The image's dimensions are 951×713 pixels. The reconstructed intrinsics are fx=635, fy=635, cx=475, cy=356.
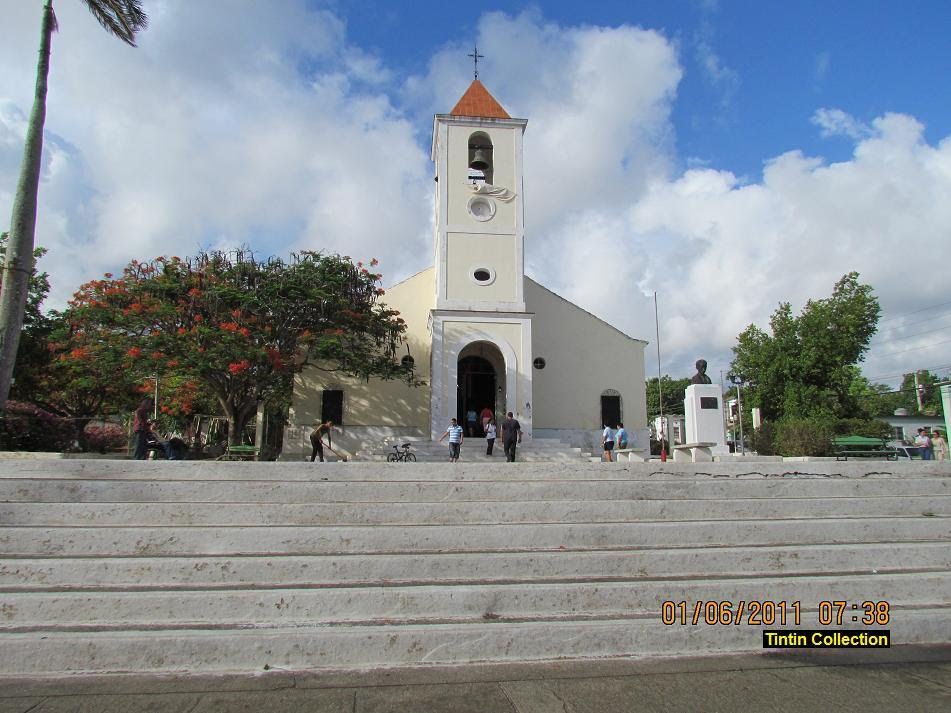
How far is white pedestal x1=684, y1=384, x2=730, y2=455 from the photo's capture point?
16.9m

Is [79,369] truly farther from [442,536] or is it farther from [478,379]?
[442,536]

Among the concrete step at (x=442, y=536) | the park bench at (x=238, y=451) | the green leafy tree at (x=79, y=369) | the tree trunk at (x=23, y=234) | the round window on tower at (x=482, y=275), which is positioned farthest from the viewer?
the round window on tower at (x=482, y=275)

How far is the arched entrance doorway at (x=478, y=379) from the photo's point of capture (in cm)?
2239

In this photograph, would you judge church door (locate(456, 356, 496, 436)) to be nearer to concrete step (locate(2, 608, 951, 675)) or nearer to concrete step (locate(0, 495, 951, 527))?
concrete step (locate(0, 495, 951, 527))

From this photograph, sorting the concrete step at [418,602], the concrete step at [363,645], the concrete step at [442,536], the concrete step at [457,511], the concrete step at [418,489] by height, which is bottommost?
the concrete step at [363,645]

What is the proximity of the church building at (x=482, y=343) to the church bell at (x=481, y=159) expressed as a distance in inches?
1.7

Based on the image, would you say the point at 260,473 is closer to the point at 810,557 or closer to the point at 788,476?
the point at 810,557

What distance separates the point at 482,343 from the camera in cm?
2192

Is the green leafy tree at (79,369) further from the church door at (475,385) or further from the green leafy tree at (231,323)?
the church door at (475,385)

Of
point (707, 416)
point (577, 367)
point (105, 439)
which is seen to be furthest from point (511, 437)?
point (105, 439)

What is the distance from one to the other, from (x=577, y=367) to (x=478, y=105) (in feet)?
34.4

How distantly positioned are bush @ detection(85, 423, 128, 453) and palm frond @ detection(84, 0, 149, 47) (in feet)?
42.4

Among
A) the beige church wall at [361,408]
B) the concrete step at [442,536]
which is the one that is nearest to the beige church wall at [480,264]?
the beige church wall at [361,408]

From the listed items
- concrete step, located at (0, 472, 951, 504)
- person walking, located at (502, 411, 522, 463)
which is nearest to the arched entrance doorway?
person walking, located at (502, 411, 522, 463)
